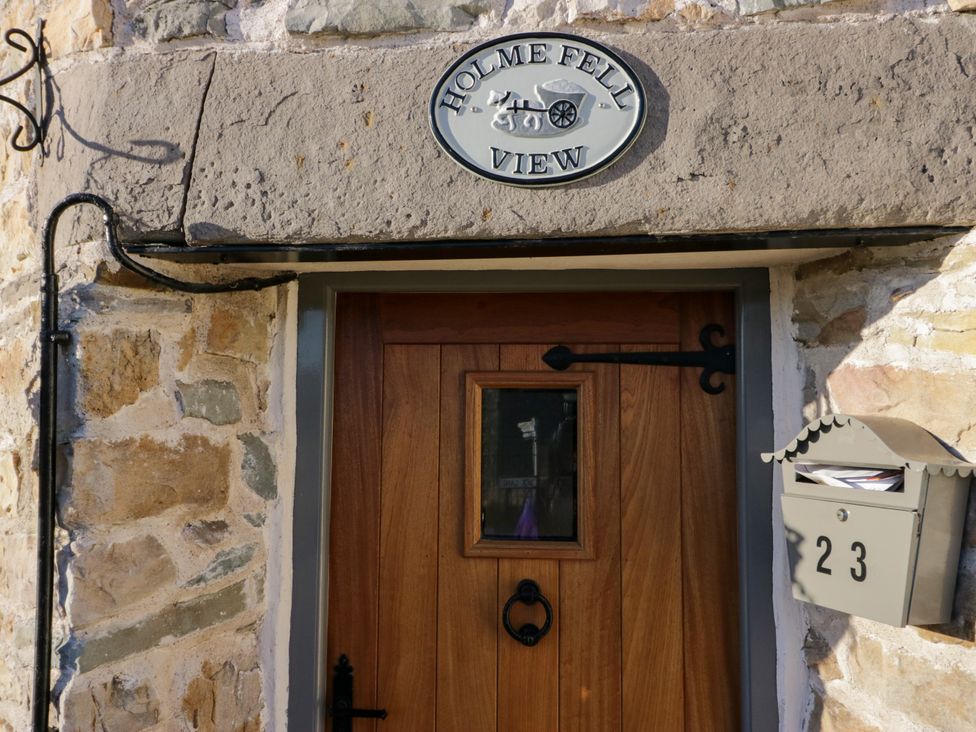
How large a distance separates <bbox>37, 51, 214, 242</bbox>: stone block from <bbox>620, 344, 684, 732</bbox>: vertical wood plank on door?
1.14 meters

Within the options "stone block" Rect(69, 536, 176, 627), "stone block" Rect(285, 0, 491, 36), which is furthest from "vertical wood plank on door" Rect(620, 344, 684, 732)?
"stone block" Rect(69, 536, 176, 627)

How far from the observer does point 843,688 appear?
5.48 ft

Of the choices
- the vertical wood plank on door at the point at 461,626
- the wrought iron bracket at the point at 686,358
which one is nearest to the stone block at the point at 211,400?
the vertical wood plank on door at the point at 461,626

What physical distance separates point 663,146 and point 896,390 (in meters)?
0.67

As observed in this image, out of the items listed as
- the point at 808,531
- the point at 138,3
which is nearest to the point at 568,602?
the point at 808,531

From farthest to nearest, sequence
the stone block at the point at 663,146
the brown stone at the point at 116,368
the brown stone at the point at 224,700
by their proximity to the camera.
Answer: the brown stone at the point at 224,700 → the brown stone at the point at 116,368 → the stone block at the point at 663,146

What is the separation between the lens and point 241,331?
6.15 ft

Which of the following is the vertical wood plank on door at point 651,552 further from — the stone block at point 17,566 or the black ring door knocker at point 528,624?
the stone block at point 17,566

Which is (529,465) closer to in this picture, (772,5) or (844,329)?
(844,329)

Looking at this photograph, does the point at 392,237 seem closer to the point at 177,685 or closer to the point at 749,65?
the point at 749,65

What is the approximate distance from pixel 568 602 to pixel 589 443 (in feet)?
1.27

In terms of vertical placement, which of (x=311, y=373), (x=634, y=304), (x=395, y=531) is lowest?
(x=395, y=531)

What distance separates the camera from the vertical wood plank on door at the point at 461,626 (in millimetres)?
1930

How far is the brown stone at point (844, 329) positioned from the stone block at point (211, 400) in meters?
1.34
